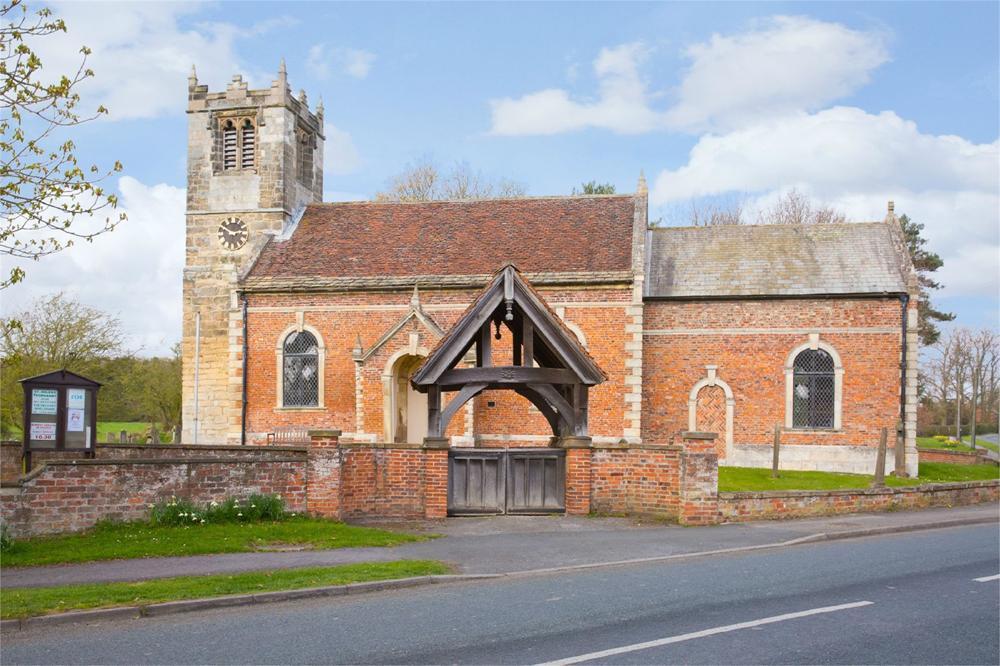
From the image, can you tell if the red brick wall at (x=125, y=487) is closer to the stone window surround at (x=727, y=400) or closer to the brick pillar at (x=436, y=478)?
the brick pillar at (x=436, y=478)

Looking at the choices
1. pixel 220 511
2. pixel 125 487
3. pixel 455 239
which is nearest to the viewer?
pixel 125 487

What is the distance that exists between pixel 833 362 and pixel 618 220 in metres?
8.28

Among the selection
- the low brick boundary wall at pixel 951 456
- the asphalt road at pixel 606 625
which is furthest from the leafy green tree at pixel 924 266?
the asphalt road at pixel 606 625

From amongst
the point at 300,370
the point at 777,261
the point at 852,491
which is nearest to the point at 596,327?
the point at 777,261

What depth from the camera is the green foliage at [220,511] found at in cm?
1496

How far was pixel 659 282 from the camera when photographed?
2912cm

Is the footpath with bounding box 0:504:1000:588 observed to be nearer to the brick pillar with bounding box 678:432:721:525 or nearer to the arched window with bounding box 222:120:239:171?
the brick pillar with bounding box 678:432:721:525

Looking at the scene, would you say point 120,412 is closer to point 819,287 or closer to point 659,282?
point 659,282

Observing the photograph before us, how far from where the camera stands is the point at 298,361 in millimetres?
29797

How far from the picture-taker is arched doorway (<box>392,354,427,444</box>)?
2742 centimetres

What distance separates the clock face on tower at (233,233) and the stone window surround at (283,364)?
5035 millimetres

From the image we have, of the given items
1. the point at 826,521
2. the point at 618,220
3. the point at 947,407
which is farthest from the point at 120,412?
the point at 947,407

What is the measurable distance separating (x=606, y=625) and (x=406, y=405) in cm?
2025

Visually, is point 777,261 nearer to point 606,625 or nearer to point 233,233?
point 233,233
